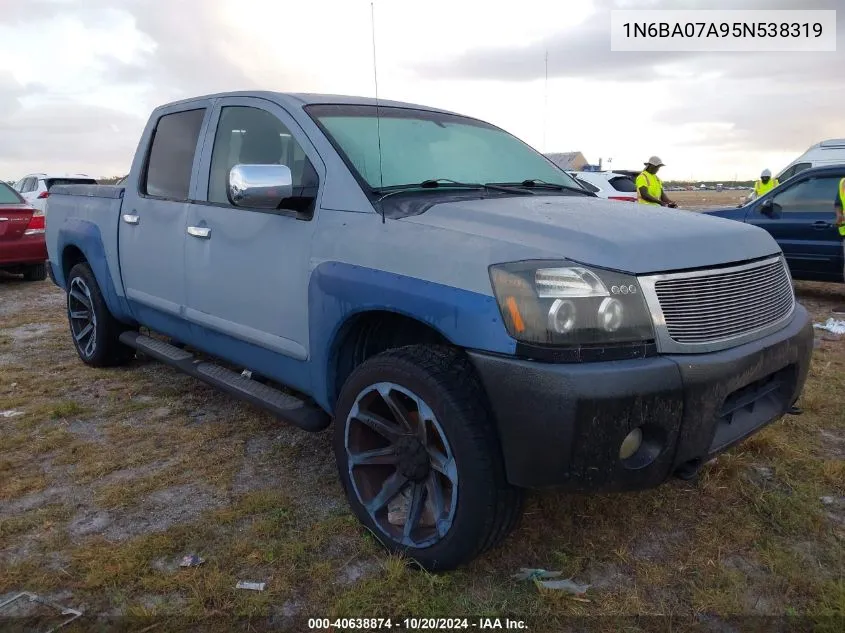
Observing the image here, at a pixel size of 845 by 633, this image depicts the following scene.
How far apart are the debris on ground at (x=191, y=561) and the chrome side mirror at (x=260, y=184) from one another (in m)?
1.42

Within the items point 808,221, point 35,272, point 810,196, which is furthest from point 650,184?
point 35,272

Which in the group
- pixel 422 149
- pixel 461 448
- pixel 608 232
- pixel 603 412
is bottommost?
pixel 461 448

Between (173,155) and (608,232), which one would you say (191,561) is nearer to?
(608,232)

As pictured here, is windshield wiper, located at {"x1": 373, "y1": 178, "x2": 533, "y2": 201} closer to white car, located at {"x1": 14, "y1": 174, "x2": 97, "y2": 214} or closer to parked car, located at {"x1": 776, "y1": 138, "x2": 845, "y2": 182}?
white car, located at {"x1": 14, "y1": 174, "x2": 97, "y2": 214}

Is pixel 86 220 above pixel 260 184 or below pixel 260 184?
below

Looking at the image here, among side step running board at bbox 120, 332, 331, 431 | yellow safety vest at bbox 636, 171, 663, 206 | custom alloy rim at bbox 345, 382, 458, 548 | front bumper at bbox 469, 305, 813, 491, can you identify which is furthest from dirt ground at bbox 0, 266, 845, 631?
yellow safety vest at bbox 636, 171, 663, 206

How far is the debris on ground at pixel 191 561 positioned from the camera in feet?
8.21

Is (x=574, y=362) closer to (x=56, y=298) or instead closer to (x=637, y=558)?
(x=637, y=558)

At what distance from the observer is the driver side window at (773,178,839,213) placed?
296 inches

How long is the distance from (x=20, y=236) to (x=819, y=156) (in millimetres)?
17285

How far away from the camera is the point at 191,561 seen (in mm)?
2520

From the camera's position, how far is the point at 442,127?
11.4ft

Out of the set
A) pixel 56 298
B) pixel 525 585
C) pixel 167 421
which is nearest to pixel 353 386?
pixel 525 585

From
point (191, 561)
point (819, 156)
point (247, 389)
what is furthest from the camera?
point (819, 156)
